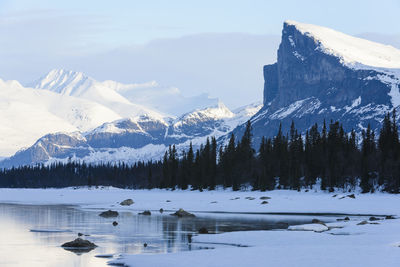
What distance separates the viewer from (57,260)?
39156mm

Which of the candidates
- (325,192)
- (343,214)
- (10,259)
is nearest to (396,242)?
(10,259)

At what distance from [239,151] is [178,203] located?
55687 millimetres

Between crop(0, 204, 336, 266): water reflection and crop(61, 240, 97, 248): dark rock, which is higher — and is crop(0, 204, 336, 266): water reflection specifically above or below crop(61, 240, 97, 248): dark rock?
below

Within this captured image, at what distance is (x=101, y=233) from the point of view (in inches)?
2169

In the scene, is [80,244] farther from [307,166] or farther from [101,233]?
[307,166]

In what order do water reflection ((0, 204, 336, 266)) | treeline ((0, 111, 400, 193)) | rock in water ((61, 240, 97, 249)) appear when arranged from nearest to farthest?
water reflection ((0, 204, 336, 266)), rock in water ((61, 240, 97, 249)), treeline ((0, 111, 400, 193))

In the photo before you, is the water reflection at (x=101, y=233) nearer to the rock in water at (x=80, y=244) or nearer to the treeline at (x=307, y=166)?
the rock in water at (x=80, y=244)

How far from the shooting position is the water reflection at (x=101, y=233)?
4081 centimetres

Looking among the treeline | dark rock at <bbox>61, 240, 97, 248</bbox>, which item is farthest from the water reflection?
the treeline

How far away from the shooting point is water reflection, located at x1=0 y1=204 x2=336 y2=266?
1607 inches

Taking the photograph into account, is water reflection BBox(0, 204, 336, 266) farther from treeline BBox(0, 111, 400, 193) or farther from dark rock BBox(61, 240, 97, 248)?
treeline BBox(0, 111, 400, 193)

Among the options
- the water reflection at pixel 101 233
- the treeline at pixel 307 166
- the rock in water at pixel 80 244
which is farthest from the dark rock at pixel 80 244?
the treeline at pixel 307 166

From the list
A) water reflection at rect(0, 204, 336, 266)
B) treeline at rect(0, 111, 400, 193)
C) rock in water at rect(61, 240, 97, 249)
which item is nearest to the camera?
water reflection at rect(0, 204, 336, 266)

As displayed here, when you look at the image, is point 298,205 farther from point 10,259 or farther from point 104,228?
point 10,259
